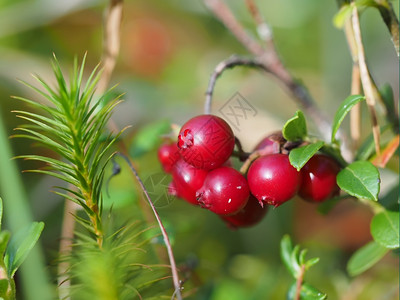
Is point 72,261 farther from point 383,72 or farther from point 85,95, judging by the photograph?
point 383,72

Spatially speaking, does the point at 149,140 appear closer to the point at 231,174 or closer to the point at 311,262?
the point at 231,174

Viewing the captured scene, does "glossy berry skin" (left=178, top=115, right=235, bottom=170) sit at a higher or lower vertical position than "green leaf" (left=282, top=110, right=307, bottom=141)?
higher

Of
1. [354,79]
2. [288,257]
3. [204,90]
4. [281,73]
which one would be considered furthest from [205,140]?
[204,90]

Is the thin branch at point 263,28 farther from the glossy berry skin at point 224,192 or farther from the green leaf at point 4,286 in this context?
the green leaf at point 4,286

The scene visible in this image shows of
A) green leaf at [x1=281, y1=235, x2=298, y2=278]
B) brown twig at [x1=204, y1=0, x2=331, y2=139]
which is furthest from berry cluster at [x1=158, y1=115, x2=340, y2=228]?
brown twig at [x1=204, y1=0, x2=331, y2=139]

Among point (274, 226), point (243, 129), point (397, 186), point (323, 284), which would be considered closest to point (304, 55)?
point (243, 129)

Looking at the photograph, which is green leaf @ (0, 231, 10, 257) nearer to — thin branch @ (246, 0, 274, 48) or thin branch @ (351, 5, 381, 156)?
thin branch @ (351, 5, 381, 156)
